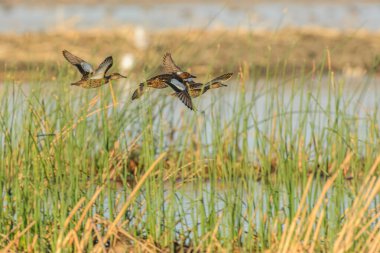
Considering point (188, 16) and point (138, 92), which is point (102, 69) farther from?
point (188, 16)

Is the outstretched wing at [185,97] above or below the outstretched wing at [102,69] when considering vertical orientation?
below

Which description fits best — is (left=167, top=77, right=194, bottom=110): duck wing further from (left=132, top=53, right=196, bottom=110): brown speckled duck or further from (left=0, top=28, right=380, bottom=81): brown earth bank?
(left=0, top=28, right=380, bottom=81): brown earth bank

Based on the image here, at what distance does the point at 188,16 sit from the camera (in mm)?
19109

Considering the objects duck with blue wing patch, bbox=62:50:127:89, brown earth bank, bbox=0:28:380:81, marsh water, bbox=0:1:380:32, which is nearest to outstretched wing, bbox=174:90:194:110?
duck with blue wing patch, bbox=62:50:127:89

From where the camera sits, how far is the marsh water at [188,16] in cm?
1711

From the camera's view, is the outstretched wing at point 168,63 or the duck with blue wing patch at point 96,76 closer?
the duck with blue wing patch at point 96,76

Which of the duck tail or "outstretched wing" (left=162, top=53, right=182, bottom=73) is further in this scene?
"outstretched wing" (left=162, top=53, right=182, bottom=73)

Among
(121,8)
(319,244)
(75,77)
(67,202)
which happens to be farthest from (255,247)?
(121,8)

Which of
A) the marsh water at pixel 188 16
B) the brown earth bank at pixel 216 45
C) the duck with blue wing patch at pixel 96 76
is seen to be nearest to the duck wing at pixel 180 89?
the duck with blue wing patch at pixel 96 76

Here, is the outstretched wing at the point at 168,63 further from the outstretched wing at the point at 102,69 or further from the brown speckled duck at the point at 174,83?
the outstretched wing at the point at 102,69

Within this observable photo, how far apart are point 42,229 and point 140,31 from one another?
950 centimetres

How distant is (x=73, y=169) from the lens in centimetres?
472

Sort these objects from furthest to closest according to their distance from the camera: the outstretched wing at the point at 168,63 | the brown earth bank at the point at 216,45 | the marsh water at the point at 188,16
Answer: the marsh water at the point at 188,16
the brown earth bank at the point at 216,45
the outstretched wing at the point at 168,63

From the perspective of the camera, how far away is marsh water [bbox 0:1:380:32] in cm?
1711
